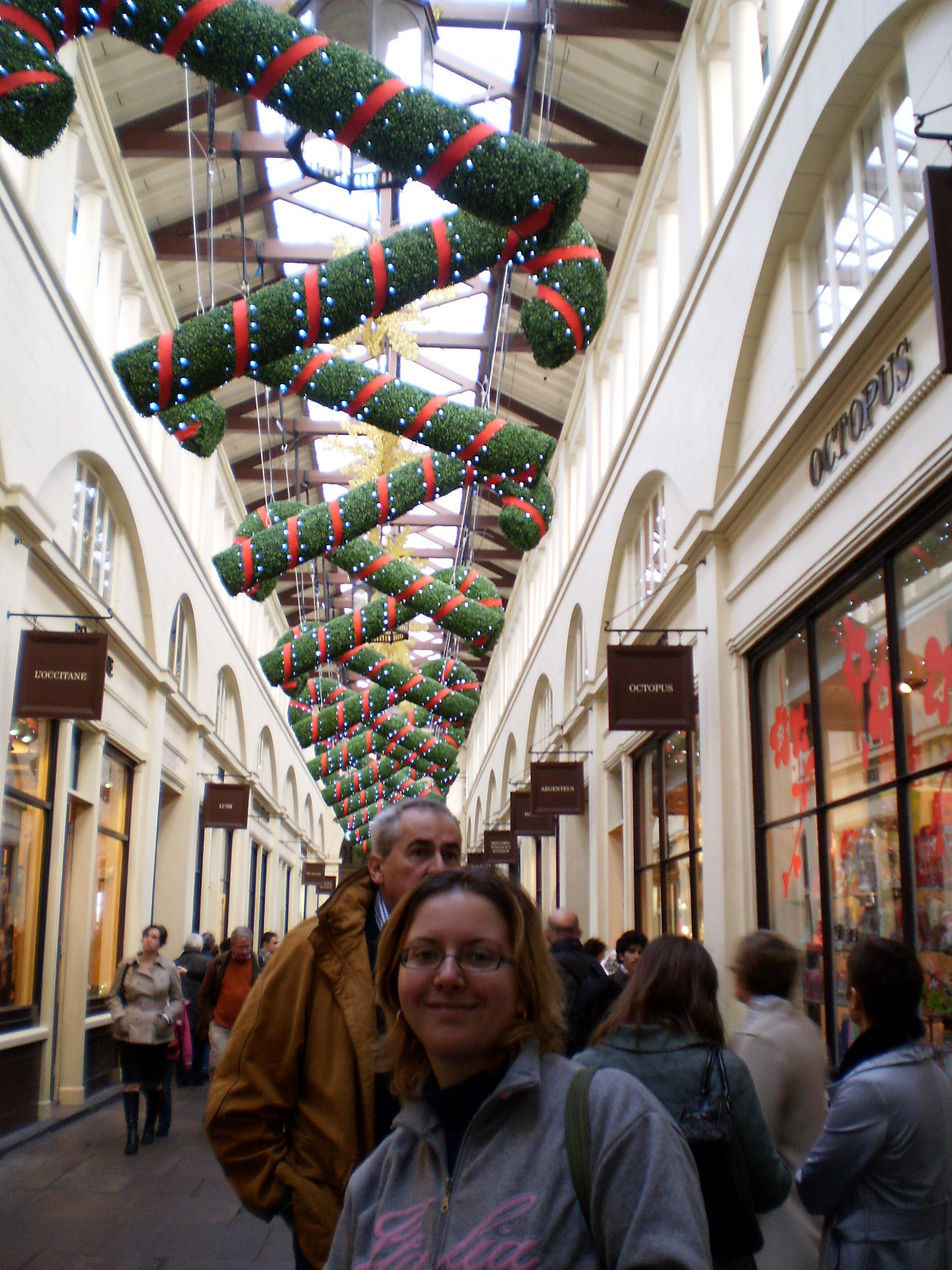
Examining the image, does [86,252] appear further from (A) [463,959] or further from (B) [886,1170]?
(A) [463,959]

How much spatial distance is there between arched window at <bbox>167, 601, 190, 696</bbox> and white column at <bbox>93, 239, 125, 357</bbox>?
4322mm

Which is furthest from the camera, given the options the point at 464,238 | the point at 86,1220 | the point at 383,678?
the point at 383,678

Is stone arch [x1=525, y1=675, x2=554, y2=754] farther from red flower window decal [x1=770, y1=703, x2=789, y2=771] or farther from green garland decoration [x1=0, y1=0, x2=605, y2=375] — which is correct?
green garland decoration [x1=0, y1=0, x2=605, y2=375]

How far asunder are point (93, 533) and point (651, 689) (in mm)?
5949

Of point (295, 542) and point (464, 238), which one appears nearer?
point (464, 238)

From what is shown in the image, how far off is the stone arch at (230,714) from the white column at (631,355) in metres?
8.80

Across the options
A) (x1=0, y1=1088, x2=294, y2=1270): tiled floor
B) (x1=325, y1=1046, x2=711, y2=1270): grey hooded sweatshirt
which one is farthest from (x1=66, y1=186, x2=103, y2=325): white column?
(x1=325, y1=1046, x2=711, y2=1270): grey hooded sweatshirt

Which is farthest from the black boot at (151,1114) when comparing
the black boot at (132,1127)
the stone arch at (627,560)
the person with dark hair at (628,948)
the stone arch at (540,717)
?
the stone arch at (540,717)

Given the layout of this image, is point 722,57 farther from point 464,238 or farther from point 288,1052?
point 288,1052

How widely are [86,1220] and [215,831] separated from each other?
43.0 feet

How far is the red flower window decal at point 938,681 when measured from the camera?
16.6ft

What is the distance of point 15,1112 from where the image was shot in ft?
29.0

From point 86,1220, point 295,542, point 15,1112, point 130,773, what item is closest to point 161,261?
point 295,542

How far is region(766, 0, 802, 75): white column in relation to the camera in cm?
769
